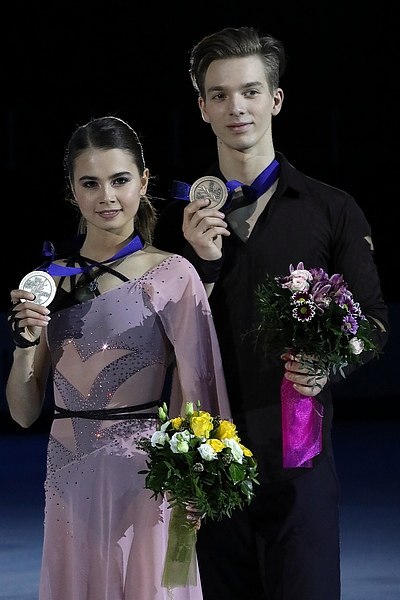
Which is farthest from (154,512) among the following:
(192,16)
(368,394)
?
(192,16)

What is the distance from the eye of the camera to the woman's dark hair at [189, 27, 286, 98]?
356 cm

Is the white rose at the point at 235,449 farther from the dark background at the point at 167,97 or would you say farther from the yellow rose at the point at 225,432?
the dark background at the point at 167,97

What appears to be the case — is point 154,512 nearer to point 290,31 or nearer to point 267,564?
point 267,564

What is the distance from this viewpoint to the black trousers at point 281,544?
3447 millimetres

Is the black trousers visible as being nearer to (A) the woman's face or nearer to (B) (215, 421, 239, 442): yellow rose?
(B) (215, 421, 239, 442): yellow rose

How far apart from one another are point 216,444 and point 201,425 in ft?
0.19

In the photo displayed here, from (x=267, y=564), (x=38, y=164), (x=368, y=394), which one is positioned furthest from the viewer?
(x=38, y=164)

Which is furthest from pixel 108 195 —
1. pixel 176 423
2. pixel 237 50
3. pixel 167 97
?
pixel 167 97

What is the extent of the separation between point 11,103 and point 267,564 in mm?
10094

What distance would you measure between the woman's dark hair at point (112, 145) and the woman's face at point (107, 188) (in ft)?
0.07

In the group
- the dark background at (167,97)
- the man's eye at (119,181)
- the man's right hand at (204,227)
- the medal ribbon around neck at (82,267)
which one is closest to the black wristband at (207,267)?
the man's right hand at (204,227)

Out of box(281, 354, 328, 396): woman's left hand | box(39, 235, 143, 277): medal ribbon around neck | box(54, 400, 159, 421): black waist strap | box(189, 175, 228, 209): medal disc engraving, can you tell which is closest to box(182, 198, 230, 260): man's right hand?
box(189, 175, 228, 209): medal disc engraving

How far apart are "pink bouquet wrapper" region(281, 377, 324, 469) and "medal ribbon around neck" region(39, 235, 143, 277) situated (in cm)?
53

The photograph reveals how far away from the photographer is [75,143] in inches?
138
